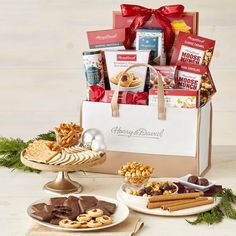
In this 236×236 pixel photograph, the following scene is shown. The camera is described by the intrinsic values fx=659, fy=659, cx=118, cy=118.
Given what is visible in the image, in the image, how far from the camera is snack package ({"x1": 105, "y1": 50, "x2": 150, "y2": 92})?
2020mm

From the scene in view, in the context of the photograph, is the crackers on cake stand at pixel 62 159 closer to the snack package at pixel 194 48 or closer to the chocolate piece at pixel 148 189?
the chocolate piece at pixel 148 189

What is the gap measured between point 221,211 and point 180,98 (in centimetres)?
39

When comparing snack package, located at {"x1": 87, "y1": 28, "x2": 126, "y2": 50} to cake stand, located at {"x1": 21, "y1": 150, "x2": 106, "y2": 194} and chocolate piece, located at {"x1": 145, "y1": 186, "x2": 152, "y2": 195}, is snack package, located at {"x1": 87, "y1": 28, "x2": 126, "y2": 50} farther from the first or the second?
chocolate piece, located at {"x1": 145, "y1": 186, "x2": 152, "y2": 195}

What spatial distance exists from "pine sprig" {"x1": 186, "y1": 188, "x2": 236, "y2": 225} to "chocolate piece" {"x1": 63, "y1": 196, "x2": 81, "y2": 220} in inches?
10.7

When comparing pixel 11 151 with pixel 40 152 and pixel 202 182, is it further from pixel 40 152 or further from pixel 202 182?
pixel 202 182

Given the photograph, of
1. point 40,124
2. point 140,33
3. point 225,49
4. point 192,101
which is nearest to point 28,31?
point 40,124

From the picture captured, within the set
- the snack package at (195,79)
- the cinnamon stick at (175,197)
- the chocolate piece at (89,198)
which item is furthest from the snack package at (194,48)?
the chocolate piece at (89,198)

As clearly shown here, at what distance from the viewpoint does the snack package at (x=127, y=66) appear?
202 cm

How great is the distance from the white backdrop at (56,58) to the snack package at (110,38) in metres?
1.09

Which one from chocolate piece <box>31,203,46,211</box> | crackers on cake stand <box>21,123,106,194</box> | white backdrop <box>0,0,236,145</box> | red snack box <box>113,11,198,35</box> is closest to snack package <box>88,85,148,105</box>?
crackers on cake stand <box>21,123,106,194</box>

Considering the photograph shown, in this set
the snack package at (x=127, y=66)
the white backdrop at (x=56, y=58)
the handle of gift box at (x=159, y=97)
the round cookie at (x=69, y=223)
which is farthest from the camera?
the white backdrop at (x=56, y=58)

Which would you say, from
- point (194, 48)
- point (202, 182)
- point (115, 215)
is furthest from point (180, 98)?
point (115, 215)

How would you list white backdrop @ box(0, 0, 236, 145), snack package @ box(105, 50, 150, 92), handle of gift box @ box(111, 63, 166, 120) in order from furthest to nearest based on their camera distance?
white backdrop @ box(0, 0, 236, 145) → snack package @ box(105, 50, 150, 92) → handle of gift box @ box(111, 63, 166, 120)

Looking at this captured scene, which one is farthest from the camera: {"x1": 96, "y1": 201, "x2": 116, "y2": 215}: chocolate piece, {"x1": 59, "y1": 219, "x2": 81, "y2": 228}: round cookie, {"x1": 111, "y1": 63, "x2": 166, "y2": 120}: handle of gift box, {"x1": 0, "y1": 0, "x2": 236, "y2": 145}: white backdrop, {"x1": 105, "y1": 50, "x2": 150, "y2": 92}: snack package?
{"x1": 0, "y1": 0, "x2": 236, "y2": 145}: white backdrop
